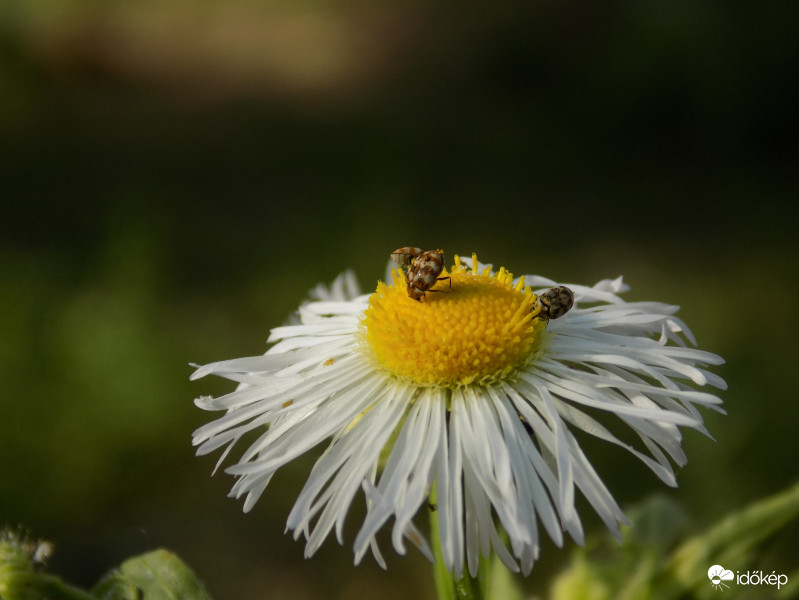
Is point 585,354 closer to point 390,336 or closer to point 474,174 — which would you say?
point 390,336

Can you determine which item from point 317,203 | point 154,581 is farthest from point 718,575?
point 317,203

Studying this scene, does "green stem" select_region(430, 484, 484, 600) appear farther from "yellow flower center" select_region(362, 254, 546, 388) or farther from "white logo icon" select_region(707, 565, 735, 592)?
"white logo icon" select_region(707, 565, 735, 592)

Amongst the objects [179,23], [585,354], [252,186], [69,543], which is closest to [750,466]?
[585,354]

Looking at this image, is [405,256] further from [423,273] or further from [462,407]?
[462,407]

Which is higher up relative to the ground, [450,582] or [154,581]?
[154,581]

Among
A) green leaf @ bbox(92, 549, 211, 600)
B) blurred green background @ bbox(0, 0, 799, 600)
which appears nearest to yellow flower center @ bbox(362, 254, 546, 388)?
green leaf @ bbox(92, 549, 211, 600)

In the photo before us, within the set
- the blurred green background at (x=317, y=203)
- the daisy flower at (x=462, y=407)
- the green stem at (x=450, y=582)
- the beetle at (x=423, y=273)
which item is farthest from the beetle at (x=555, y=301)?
the blurred green background at (x=317, y=203)
